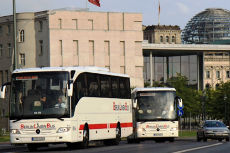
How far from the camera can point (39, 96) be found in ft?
89.3

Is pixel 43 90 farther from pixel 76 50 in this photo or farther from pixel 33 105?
pixel 76 50

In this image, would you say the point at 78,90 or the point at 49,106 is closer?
the point at 49,106

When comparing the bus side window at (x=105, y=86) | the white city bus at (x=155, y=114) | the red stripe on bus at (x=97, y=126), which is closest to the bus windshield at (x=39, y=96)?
the red stripe on bus at (x=97, y=126)

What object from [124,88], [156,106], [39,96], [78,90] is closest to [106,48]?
[156,106]

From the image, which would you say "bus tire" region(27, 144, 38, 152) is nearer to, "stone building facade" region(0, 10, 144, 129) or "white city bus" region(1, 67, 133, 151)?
"white city bus" region(1, 67, 133, 151)

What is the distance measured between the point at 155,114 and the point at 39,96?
12.7 meters

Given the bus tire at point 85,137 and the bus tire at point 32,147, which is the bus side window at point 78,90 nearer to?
the bus tire at point 85,137

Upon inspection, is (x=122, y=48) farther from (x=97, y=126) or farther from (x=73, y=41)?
(x=97, y=126)

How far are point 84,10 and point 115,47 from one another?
7.73 metres

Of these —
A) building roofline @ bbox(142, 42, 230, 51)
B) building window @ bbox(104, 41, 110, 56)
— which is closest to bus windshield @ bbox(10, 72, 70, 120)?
building window @ bbox(104, 41, 110, 56)

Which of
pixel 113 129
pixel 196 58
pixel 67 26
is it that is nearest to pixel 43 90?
pixel 113 129

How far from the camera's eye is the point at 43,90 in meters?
27.4

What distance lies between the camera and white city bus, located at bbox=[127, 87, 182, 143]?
38500mm

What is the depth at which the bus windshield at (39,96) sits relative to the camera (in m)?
27.2
